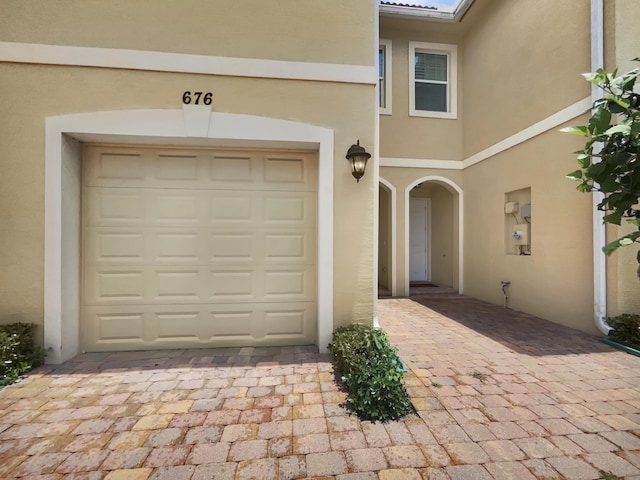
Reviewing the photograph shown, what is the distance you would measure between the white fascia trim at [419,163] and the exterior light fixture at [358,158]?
371cm

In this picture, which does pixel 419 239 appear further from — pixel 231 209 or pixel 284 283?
pixel 231 209

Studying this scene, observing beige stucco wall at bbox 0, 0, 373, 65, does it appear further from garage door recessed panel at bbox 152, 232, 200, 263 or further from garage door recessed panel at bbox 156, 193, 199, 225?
garage door recessed panel at bbox 152, 232, 200, 263

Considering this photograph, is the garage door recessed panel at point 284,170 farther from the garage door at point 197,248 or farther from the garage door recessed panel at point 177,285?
the garage door recessed panel at point 177,285

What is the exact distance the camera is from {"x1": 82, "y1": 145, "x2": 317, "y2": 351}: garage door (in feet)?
11.7

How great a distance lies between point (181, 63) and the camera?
11.1 feet

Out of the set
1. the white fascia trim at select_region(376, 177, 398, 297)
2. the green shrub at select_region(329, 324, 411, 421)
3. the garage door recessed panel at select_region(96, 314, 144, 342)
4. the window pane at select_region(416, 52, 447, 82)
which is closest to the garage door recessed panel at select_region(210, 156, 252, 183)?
the garage door recessed panel at select_region(96, 314, 144, 342)

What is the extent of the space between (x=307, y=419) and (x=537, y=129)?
5826 millimetres

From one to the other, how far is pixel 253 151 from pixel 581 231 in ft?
16.2

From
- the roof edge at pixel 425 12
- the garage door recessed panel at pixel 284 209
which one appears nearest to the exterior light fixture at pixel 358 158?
the garage door recessed panel at pixel 284 209

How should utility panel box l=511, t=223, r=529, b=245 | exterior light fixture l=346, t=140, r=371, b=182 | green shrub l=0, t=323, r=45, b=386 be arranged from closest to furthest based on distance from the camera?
green shrub l=0, t=323, r=45, b=386 < exterior light fixture l=346, t=140, r=371, b=182 < utility panel box l=511, t=223, r=529, b=245

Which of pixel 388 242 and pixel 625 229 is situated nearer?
pixel 625 229

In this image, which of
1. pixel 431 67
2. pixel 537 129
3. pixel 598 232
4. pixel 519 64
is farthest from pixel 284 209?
pixel 431 67

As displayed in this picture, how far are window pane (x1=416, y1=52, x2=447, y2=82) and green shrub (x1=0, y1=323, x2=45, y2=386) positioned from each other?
853 cm

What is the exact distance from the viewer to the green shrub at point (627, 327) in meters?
3.68
